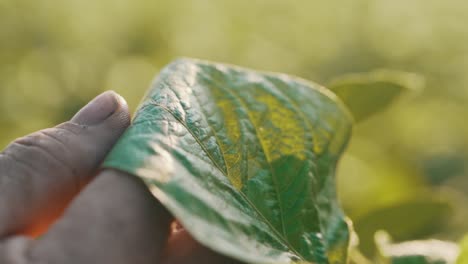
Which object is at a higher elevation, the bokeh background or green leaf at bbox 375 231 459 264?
green leaf at bbox 375 231 459 264

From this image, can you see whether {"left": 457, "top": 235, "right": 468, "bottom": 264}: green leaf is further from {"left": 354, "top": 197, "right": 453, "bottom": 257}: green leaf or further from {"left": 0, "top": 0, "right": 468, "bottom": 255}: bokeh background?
{"left": 0, "top": 0, "right": 468, "bottom": 255}: bokeh background

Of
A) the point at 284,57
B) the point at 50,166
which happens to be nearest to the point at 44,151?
the point at 50,166

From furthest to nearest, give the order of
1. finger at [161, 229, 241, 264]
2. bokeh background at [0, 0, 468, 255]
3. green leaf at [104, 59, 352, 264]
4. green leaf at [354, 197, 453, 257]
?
bokeh background at [0, 0, 468, 255] < green leaf at [354, 197, 453, 257] < finger at [161, 229, 241, 264] < green leaf at [104, 59, 352, 264]

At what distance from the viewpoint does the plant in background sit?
1.94 feet

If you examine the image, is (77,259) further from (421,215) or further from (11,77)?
(11,77)

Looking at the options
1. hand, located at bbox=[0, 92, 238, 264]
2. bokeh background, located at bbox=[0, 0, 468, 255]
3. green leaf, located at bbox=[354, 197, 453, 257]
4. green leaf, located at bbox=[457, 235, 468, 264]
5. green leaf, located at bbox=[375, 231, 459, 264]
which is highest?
hand, located at bbox=[0, 92, 238, 264]

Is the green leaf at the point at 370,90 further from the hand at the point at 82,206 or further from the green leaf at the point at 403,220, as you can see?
the hand at the point at 82,206

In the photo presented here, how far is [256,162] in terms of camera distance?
724mm

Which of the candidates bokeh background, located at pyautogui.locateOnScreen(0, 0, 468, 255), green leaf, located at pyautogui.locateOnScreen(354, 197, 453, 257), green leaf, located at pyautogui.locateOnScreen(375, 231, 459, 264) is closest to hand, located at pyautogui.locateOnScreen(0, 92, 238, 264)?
green leaf, located at pyautogui.locateOnScreen(375, 231, 459, 264)

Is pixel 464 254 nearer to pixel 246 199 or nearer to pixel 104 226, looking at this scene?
pixel 246 199

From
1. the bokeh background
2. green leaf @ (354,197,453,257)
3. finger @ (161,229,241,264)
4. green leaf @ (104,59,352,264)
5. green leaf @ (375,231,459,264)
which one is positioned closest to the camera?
green leaf @ (104,59,352,264)

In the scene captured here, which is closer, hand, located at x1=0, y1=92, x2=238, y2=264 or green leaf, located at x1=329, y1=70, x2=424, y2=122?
hand, located at x1=0, y1=92, x2=238, y2=264

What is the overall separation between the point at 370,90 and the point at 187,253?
0.38 meters

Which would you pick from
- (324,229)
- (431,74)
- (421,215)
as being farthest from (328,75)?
(324,229)
